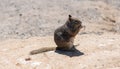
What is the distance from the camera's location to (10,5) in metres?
17.0

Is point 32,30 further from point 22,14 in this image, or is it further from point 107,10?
point 107,10

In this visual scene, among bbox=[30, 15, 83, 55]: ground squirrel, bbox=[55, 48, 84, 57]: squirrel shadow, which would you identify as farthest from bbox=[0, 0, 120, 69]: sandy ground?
bbox=[30, 15, 83, 55]: ground squirrel

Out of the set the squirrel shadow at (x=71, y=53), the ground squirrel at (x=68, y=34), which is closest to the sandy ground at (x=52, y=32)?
the squirrel shadow at (x=71, y=53)

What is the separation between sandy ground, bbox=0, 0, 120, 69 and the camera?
8297 mm

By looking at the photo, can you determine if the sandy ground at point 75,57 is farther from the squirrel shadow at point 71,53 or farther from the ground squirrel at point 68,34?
the ground squirrel at point 68,34

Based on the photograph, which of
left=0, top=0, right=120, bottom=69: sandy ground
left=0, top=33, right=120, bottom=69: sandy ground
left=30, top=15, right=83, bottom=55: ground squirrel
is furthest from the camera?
left=30, top=15, right=83, bottom=55: ground squirrel

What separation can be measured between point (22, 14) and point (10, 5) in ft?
5.42

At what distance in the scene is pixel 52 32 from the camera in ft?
45.1

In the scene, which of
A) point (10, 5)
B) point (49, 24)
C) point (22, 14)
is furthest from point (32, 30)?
point (10, 5)

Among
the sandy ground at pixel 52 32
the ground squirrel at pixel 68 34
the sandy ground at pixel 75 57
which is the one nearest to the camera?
the sandy ground at pixel 75 57

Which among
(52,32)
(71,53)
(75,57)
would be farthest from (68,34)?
(52,32)

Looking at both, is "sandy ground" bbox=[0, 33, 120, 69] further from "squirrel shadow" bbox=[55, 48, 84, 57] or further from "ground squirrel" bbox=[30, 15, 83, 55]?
"ground squirrel" bbox=[30, 15, 83, 55]

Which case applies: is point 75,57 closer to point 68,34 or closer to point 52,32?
point 68,34

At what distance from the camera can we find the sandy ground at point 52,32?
830 cm
